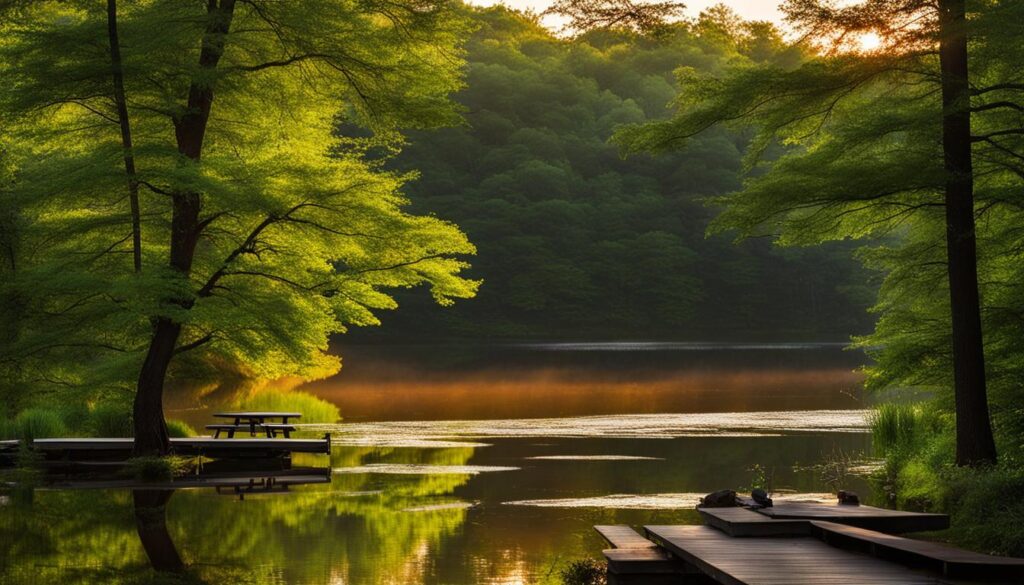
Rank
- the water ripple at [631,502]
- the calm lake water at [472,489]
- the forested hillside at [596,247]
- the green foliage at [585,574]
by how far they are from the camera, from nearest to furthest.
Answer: the green foliage at [585,574] → the calm lake water at [472,489] → the water ripple at [631,502] → the forested hillside at [596,247]

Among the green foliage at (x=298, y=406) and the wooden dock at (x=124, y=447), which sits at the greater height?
the green foliage at (x=298, y=406)

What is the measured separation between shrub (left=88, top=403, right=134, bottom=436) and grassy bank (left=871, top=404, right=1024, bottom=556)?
51.9 ft

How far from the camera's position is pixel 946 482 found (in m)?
16.0

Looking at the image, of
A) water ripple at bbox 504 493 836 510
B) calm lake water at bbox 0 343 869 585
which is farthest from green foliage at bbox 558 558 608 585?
water ripple at bbox 504 493 836 510

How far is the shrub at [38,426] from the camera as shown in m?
25.5

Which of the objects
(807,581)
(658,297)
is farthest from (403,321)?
(807,581)

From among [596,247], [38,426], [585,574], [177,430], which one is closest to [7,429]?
[38,426]

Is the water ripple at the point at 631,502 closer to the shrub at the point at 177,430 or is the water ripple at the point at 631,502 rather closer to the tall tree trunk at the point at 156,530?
the tall tree trunk at the point at 156,530

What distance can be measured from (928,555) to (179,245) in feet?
54.1

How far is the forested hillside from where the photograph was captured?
103562 mm

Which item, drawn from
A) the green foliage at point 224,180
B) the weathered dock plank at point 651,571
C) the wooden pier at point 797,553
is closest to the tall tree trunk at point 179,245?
the green foliage at point 224,180

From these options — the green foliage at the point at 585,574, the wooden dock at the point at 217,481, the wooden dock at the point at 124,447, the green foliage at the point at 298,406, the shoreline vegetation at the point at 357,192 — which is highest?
the shoreline vegetation at the point at 357,192

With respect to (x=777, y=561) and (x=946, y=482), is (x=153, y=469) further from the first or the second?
(x=777, y=561)

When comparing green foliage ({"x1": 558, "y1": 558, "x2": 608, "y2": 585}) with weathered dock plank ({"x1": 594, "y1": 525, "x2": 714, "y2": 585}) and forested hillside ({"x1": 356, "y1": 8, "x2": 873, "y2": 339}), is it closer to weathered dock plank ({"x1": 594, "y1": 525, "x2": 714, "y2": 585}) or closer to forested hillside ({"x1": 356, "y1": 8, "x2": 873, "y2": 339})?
weathered dock plank ({"x1": 594, "y1": 525, "x2": 714, "y2": 585})
